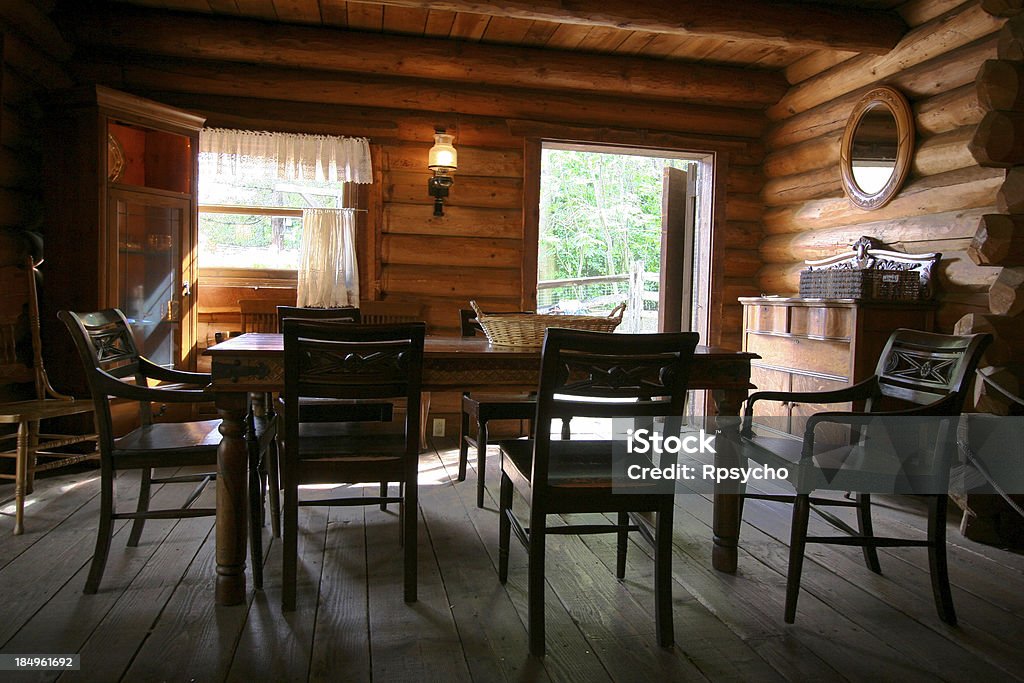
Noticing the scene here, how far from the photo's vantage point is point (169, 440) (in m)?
2.42

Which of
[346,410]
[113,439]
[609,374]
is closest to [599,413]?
[609,374]

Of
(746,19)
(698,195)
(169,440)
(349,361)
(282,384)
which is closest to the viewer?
(349,361)

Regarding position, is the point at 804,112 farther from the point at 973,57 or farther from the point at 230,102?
the point at 230,102

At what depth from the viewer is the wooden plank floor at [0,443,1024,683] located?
6.12 feet

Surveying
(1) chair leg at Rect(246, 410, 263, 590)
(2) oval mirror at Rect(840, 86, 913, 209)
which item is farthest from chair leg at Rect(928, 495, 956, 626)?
(2) oval mirror at Rect(840, 86, 913, 209)

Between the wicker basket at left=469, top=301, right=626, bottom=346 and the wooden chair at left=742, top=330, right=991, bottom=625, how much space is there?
0.60 metres

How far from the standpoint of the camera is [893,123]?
412 cm

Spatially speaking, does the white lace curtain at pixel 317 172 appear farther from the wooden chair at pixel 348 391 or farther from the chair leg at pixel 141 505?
the wooden chair at pixel 348 391

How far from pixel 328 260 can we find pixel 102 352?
2.33 m

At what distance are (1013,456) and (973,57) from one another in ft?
6.59

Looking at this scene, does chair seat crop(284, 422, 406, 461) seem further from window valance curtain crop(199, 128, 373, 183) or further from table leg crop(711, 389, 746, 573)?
window valance curtain crop(199, 128, 373, 183)

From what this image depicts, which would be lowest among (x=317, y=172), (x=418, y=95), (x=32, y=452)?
(x=32, y=452)

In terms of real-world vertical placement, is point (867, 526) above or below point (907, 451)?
below

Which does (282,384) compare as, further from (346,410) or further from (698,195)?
(698,195)
